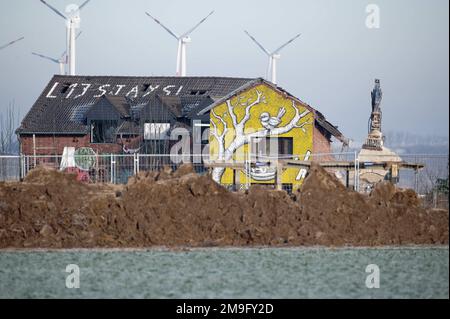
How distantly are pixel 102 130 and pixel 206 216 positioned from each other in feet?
94.4

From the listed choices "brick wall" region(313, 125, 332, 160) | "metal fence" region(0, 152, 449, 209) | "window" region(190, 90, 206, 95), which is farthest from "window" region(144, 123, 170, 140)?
"brick wall" region(313, 125, 332, 160)

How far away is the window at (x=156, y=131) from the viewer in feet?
149

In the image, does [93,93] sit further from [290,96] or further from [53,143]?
[290,96]

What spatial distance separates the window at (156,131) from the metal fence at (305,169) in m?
4.75

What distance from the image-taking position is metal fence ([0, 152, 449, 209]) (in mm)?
25953

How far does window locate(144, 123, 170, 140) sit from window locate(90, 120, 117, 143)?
2214 mm

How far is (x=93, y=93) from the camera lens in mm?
50438

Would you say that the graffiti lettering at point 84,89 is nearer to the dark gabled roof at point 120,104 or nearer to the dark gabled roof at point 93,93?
the dark gabled roof at point 93,93

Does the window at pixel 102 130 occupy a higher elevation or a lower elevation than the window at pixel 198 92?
lower

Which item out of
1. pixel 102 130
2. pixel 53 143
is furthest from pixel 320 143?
pixel 53 143

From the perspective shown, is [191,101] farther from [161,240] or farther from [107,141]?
[161,240]

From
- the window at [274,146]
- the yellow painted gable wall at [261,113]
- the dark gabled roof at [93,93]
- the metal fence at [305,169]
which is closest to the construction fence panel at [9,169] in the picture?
the metal fence at [305,169]

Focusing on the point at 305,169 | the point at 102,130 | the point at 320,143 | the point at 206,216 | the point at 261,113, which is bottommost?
the point at 206,216
